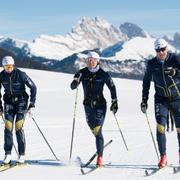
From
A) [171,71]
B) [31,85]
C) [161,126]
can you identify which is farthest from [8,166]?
[171,71]

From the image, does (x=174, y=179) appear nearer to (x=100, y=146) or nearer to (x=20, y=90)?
(x=100, y=146)

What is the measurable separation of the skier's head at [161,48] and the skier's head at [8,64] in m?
2.99

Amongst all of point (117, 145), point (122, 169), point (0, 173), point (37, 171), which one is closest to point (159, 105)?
point (122, 169)

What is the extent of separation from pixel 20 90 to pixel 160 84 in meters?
2.93

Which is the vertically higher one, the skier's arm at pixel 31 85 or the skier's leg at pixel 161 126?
the skier's arm at pixel 31 85

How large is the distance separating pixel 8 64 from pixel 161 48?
3154 millimetres

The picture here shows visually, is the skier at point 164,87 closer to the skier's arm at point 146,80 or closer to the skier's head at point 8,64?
the skier's arm at point 146,80

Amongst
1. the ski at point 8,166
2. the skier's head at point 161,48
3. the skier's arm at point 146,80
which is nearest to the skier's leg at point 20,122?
the ski at point 8,166

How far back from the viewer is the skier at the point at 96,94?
10.6 m

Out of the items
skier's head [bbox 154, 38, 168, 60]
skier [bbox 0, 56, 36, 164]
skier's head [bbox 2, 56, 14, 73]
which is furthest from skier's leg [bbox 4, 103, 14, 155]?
skier's head [bbox 154, 38, 168, 60]

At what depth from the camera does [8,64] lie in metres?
10.7

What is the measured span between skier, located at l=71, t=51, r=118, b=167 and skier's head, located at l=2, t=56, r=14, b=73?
134cm

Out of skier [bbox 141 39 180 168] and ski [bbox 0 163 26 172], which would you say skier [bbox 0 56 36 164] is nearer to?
ski [bbox 0 163 26 172]

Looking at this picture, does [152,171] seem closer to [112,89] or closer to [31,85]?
[112,89]
